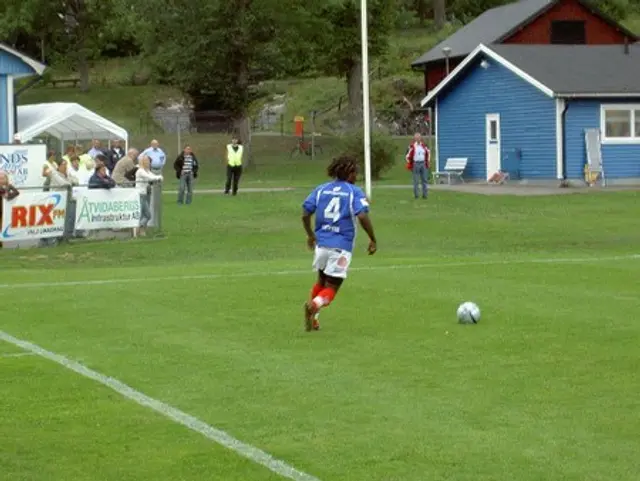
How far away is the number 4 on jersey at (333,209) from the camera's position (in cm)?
1384

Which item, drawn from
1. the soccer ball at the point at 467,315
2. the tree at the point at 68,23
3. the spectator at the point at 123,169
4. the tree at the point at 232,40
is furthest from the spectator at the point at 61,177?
the tree at the point at 68,23

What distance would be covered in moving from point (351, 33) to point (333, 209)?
57194mm

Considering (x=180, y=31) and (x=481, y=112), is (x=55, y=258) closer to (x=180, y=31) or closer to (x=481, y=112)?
(x=481, y=112)

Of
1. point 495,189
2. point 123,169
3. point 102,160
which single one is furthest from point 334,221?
point 495,189

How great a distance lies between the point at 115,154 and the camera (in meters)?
40.1

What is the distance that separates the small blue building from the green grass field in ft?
68.9

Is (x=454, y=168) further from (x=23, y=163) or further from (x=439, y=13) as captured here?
(x=439, y=13)

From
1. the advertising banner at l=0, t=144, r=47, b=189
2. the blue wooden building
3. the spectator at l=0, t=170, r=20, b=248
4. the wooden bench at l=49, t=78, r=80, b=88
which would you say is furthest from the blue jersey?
the wooden bench at l=49, t=78, r=80, b=88

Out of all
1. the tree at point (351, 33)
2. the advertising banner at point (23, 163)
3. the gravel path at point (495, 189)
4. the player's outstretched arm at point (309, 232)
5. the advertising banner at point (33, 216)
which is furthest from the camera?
the tree at point (351, 33)

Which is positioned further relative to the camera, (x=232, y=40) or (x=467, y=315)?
(x=232, y=40)

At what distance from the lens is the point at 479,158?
4938 centimetres

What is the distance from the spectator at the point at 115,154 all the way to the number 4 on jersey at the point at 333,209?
2500 cm

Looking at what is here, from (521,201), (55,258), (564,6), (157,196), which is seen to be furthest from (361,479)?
(564,6)

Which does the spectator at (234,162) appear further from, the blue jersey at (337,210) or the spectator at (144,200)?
the blue jersey at (337,210)
